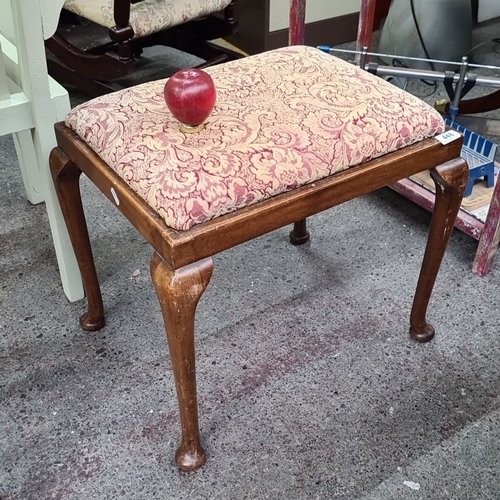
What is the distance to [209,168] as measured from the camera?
0.75m

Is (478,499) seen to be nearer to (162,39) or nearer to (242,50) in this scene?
(162,39)

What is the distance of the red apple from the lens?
0.75 meters

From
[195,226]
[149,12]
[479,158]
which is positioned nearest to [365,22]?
[479,158]

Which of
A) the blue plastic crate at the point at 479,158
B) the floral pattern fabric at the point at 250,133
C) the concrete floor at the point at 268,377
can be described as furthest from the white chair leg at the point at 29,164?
the blue plastic crate at the point at 479,158

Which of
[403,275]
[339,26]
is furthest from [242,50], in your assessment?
[403,275]

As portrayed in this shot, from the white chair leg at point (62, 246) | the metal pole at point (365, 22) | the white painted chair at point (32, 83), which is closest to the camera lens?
the white painted chair at point (32, 83)

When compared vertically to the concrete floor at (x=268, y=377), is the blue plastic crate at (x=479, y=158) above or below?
above

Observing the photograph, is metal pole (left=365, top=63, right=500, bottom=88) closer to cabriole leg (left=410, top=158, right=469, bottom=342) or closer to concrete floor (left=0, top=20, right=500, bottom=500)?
concrete floor (left=0, top=20, right=500, bottom=500)

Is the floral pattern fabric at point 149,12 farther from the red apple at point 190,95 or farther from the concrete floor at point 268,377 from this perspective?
the red apple at point 190,95

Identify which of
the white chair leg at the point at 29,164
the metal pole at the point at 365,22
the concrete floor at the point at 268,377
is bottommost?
the concrete floor at the point at 268,377

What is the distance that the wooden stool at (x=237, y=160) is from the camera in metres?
0.74

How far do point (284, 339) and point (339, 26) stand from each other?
1534 millimetres

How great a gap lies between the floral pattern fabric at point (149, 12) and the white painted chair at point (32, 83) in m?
0.70

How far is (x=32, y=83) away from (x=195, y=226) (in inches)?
15.3
